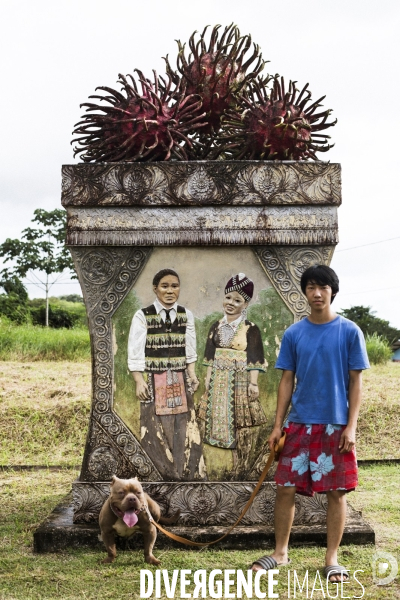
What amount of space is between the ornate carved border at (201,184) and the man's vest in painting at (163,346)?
0.74 metres

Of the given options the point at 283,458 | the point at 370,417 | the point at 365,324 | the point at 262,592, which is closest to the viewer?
the point at 262,592

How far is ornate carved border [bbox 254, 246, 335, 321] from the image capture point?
4492mm

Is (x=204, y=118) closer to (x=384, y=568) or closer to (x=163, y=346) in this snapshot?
(x=163, y=346)

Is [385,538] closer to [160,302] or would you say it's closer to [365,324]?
[160,302]

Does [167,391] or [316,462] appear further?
[167,391]

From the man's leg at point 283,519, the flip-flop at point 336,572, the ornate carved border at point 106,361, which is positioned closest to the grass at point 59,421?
the ornate carved border at point 106,361

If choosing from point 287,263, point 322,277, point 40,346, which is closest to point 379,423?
point 287,263

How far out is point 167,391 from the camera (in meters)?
4.45

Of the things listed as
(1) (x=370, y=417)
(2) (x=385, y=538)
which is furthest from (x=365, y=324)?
(2) (x=385, y=538)

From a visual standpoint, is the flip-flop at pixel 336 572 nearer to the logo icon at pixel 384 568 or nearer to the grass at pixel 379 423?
the logo icon at pixel 384 568

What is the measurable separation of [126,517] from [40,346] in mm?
8966

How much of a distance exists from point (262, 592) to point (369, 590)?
0.52 m

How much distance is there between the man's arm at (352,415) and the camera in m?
3.67

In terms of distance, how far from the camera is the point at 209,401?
445cm
